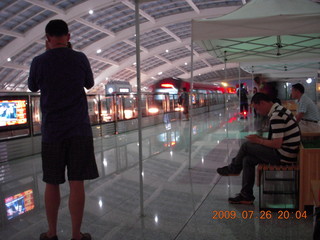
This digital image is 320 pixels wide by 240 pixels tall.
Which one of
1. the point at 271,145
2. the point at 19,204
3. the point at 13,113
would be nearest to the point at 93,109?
the point at 13,113

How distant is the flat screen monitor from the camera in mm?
7066

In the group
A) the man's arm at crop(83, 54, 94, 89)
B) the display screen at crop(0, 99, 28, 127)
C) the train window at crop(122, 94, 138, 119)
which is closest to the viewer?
the man's arm at crop(83, 54, 94, 89)

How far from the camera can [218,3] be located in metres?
34.4

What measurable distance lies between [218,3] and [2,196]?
34.4 m

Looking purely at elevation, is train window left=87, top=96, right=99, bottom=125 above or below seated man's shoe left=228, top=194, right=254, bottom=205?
above

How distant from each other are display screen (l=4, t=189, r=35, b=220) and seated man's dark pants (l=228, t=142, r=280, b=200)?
8.77 feet

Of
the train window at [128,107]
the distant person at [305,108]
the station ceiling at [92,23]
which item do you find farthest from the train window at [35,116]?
the station ceiling at [92,23]

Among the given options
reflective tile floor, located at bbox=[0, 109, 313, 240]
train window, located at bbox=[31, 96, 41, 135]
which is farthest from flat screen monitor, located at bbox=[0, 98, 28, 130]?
reflective tile floor, located at bbox=[0, 109, 313, 240]

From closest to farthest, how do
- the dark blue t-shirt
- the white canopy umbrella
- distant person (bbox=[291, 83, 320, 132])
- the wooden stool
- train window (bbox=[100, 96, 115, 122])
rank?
the dark blue t-shirt → the wooden stool → the white canopy umbrella → distant person (bbox=[291, 83, 320, 132]) → train window (bbox=[100, 96, 115, 122])

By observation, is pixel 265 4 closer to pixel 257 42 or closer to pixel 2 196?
pixel 257 42

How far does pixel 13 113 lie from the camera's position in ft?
23.7

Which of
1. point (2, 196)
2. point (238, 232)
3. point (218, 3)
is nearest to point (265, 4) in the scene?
point (238, 232)
